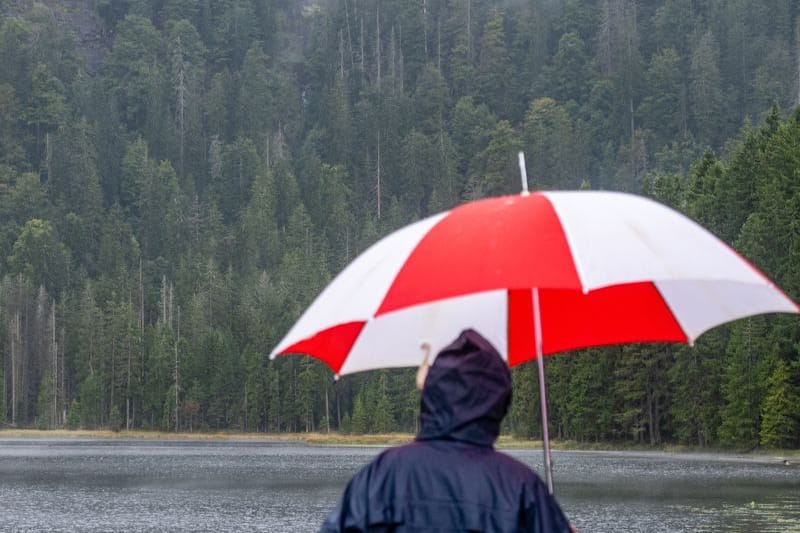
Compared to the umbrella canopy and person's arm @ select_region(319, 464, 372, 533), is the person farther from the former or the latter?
the umbrella canopy

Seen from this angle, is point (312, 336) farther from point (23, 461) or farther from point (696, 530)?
point (23, 461)

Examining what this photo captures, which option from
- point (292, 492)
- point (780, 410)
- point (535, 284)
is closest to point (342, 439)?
point (780, 410)

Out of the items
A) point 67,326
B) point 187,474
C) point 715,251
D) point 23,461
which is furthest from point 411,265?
point 67,326

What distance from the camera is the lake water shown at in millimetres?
45656

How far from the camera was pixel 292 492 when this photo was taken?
6134 cm

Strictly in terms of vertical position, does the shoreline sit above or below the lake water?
above

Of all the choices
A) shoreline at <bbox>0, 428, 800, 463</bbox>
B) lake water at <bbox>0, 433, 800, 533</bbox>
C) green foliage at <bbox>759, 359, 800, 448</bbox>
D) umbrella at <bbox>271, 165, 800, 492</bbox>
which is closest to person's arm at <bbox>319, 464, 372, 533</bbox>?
umbrella at <bbox>271, 165, 800, 492</bbox>

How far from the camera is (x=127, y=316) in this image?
160 metres

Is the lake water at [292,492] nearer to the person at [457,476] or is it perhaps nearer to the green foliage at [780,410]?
the green foliage at [780,410]

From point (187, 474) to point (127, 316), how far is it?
8487 cm

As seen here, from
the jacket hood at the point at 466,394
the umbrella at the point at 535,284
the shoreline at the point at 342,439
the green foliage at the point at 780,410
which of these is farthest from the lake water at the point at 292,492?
the jacket hood at the point at 466,394

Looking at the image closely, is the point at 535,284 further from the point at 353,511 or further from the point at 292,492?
the point at 292,492

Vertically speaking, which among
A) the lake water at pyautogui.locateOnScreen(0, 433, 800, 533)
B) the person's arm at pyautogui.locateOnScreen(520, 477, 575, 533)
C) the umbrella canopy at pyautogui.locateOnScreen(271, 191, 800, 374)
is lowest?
the lake water at pyautogui.locateOnScreen(0, 433, 800, 533)

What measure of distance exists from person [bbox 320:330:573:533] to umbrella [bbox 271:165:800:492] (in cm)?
89
